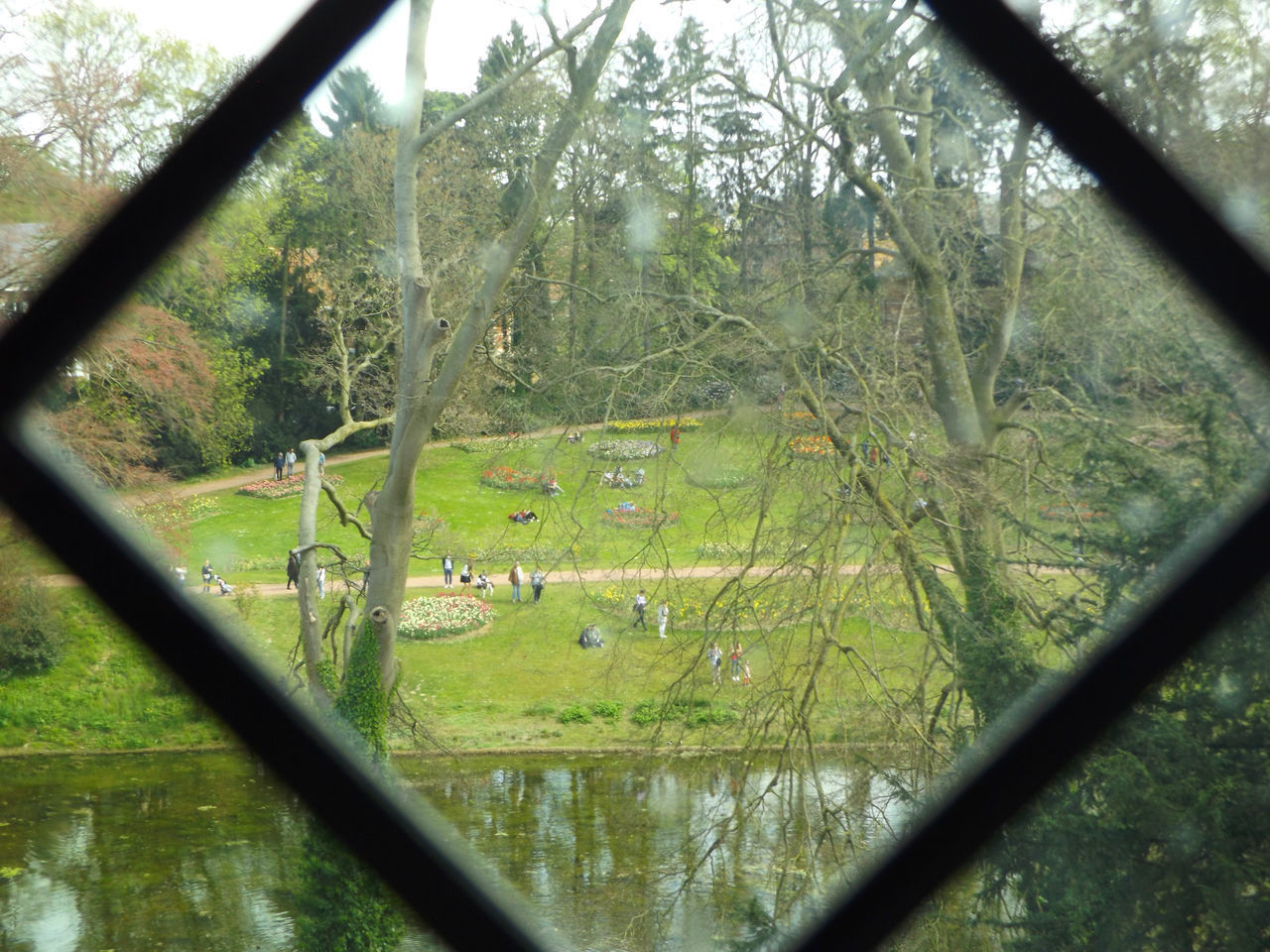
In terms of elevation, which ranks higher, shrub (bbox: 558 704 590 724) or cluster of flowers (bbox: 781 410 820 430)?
shrub (bbox: 558 704 590 724)

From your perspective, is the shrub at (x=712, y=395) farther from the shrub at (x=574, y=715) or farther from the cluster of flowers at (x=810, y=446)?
the shrub at (x=574, y=715)

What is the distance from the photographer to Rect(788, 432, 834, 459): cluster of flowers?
253 inches

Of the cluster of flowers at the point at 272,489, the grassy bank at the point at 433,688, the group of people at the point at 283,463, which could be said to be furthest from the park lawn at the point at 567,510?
the grassy bank at the point at 433,688

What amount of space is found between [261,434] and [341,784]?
1470 centimetres

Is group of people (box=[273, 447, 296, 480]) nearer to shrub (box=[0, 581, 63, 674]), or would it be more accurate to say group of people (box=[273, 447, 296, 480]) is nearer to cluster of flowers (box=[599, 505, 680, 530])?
shrub (box=[0, 581, 63, 674])

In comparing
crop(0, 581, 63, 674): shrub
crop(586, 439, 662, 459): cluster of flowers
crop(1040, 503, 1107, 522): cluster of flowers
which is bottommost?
crop(1040, 503, 1107, 522): cluster of flowers

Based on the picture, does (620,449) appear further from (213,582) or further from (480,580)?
(213,582)

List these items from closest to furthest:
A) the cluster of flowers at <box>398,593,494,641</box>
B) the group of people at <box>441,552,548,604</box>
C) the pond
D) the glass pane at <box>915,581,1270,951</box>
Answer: the glass pane at <box>915,581,1270,951</box>
the pond
the cluster of flowers at <box>398,593,494,641</box>
the group of people at <box>441,552,548,604</box>

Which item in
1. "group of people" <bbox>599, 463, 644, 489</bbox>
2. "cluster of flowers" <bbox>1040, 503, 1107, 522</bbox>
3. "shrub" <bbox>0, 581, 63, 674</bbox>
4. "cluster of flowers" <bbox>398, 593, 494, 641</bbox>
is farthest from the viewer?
"cluster of flowers" <bbox>398, 593, 494, 641</bbox>

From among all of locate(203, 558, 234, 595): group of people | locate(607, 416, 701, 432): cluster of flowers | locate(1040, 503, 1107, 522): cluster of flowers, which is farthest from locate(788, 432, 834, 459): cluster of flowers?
locate(203, 558, 234, 595): group of people

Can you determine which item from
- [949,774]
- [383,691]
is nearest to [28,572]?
[383,691]

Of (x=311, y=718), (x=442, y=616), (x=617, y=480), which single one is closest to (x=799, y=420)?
(x=617, y=480)

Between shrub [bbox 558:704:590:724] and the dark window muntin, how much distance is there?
4206mm

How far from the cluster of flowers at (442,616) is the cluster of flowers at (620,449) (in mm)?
7484
